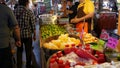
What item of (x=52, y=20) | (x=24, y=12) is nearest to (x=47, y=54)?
(x=24, y=12)

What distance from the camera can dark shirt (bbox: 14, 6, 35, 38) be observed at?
5820mm

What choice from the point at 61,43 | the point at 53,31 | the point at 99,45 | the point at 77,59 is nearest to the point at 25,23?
the point at 53,31

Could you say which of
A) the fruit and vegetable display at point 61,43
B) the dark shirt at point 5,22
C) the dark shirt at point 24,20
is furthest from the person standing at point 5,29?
the dark shirt at point 24,20

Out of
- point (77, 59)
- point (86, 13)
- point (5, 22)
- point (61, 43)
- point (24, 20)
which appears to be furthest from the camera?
point (24, 20)

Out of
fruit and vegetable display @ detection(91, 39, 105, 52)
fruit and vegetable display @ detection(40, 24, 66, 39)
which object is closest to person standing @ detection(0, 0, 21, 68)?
fruit and vegetable display @ detection(40, 24, 66, 39)

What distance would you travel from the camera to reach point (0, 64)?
4.42 meters

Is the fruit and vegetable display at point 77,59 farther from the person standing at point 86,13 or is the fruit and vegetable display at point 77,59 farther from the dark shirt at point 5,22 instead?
the person standing at point 86,13

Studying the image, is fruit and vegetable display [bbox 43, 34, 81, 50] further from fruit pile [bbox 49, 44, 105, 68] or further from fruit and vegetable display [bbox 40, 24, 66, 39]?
fruit and vegetable display [bbox 40, 24, 66, 39]

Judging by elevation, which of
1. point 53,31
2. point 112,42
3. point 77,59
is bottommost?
point 53,31

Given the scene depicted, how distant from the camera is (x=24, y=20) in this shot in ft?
19.2

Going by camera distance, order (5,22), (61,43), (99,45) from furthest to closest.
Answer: (5,22) → (61,43) → (99,45)

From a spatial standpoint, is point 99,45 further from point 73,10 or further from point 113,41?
point 73,10

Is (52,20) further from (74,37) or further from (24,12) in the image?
(74,37)

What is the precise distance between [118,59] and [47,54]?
3.37ft
